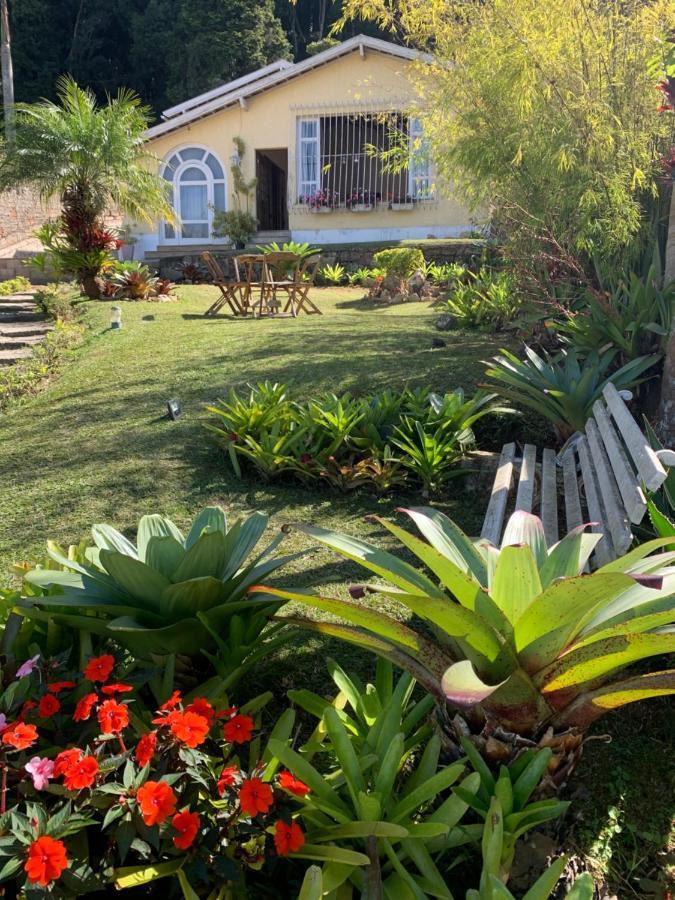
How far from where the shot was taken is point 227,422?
195 inches

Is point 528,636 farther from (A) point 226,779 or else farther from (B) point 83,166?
(B) point 83,166

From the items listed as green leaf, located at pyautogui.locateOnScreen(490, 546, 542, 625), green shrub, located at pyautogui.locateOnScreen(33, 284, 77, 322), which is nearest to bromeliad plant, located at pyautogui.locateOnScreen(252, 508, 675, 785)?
green leaf, located at pyautogui.locateOnScreen(490, 546, 542, 625)

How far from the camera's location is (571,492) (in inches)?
146

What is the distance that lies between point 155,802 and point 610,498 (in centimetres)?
208

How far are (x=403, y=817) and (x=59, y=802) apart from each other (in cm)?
77

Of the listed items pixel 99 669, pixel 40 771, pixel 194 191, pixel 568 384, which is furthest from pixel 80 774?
pixel 194 191

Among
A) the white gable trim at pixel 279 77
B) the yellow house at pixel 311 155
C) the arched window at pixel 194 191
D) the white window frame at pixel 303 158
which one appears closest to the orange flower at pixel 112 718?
the yellow house at pixel 311 155

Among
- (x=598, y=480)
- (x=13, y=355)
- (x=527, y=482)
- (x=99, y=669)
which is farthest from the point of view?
(x=13, y=355)

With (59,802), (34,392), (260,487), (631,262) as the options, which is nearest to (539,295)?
(631,262)

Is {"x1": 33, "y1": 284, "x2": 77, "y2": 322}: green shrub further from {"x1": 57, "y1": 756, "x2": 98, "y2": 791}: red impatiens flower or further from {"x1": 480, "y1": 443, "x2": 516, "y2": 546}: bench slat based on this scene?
{"x1": 57, "y1": 756, "x2": 98, "y2": 791}: red impatiens flower

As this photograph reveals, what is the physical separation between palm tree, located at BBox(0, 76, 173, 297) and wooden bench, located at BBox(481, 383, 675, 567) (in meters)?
10.2

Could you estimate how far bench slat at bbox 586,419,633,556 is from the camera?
2398mm

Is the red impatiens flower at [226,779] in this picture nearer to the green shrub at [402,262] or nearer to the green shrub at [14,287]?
the green shrub at [402,262]

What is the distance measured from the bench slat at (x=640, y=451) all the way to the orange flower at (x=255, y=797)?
1.52 metres
